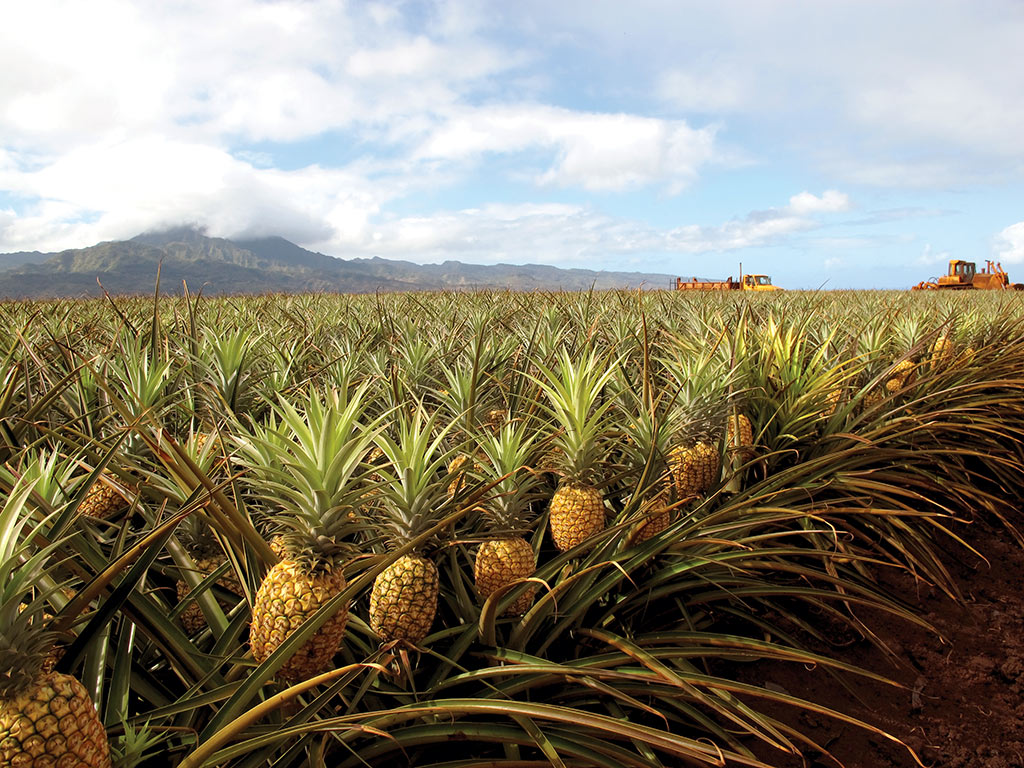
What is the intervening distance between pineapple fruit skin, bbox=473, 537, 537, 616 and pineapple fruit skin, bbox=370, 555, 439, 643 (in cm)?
22

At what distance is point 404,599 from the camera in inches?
41.5

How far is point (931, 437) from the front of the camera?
9.71 ft

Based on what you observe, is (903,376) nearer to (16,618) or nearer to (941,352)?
(941,352)

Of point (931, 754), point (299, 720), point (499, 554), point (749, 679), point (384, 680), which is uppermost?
point (499, 554)

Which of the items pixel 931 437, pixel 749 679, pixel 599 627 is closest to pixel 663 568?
pixel 599 627

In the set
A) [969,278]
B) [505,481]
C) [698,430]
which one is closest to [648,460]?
[505,481]

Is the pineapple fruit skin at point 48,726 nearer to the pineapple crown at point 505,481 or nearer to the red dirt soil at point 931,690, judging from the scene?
the pineapple crown at point 505,481

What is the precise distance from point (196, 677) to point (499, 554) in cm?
63

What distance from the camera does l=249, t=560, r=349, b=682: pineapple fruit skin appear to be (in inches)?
35.4

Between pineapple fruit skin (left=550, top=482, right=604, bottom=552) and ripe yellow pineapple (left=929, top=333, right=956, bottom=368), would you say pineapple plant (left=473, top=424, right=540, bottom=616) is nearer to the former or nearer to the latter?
pineapple fruit skin (left=550, top=482, right=604, bottom=552)

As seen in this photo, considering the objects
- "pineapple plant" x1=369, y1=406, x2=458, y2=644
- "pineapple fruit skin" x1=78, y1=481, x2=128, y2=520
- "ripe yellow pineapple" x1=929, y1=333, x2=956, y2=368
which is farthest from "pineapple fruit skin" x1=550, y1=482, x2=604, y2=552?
"ripe yellow pineapple" x1=929, y1=333, x2=956, y2=368

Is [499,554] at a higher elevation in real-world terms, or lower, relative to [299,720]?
higher

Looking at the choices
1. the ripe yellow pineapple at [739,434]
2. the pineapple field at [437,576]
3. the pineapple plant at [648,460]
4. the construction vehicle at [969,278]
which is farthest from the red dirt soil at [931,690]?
the construction vehicle at [969,278]

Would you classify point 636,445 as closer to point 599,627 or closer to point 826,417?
point 599,627
